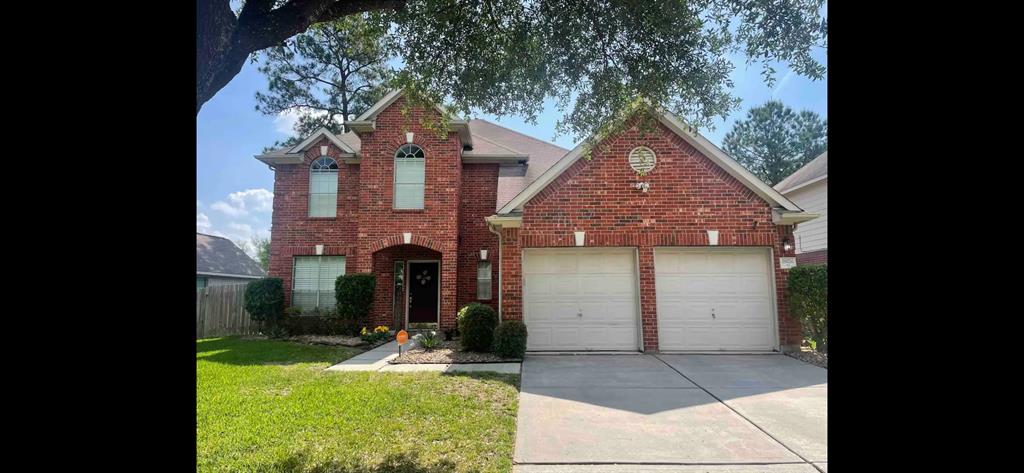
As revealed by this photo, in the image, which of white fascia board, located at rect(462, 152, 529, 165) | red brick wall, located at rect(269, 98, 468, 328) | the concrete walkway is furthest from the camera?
white fascia board, located at rect(462, 152, 529, 165)

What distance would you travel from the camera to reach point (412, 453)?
3.86m

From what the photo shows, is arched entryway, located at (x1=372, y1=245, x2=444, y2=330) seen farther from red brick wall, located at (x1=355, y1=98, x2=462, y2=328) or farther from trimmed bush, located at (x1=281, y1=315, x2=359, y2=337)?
trimmed bush, located at (x1=281, y1=315, x2=359, y2=337)

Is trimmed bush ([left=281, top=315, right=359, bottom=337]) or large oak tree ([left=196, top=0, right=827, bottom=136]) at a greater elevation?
large oak tree ([left=196, top=0, right=827, bottom=136])

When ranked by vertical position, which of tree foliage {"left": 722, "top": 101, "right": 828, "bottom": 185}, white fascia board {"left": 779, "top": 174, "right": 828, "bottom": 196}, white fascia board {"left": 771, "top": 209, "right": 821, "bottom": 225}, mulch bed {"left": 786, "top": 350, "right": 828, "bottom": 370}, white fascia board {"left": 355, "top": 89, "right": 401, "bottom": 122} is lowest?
mulch bed {"left": 786, "top": 350, "right": 828, "bottom": 370}

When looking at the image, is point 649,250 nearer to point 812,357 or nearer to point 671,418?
point 812,357

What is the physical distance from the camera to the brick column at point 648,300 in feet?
29.2

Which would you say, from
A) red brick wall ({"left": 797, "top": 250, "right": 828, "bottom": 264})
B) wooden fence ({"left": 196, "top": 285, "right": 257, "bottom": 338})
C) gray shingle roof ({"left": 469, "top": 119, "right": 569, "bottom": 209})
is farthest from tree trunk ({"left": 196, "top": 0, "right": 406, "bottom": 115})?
red brick wall ({"left": 797, "top": 250, "right": 828, "bottom": 264})

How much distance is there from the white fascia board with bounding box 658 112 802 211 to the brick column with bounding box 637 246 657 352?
7.76ft

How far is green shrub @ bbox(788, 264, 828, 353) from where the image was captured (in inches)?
333

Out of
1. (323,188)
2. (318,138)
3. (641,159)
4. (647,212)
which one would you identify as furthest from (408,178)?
(647,212)

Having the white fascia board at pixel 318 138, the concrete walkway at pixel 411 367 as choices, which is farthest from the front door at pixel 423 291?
the concrete walkway at pixel 411 367

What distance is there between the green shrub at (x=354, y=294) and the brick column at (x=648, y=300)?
283 inches

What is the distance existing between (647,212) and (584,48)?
470cm
